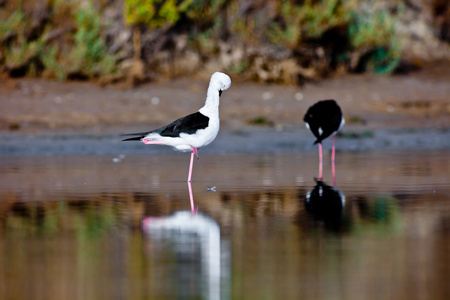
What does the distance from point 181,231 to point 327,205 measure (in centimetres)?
167

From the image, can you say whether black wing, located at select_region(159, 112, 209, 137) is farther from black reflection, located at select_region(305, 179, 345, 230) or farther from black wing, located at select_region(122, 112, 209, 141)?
black reflection, located at select_region(305, 179, 345, 230)

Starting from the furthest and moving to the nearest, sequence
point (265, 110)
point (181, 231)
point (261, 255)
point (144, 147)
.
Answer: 1. point (265, 110)
2. point (144, 147)
3. point (181, 231)
4. point (261, 255)

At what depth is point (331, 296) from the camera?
13.9ft

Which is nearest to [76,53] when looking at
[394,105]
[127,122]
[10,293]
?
[127,122]

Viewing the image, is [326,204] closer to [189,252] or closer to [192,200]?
[192,200]

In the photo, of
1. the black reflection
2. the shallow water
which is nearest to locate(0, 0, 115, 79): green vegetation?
the shallow water

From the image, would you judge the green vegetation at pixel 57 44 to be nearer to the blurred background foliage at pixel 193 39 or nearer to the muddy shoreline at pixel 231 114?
the blurred background foliage at pixel 193 39

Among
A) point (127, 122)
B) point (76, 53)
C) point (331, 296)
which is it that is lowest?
point (331, 296)

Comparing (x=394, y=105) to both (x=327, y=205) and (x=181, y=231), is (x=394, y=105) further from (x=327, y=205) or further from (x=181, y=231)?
(x=181, y=231)

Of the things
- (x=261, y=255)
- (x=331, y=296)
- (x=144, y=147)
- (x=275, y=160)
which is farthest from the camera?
(x=144, y=147)

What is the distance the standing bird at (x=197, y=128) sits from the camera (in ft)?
28.9

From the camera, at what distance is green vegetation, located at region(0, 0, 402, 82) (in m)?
15.9

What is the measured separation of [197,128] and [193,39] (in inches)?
349

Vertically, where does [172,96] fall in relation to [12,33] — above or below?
below
